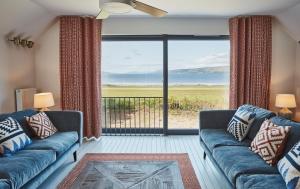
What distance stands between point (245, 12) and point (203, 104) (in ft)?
6.54

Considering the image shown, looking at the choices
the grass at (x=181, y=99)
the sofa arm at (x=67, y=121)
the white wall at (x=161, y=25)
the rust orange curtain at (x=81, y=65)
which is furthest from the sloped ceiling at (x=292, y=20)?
the sofa arm at (x=67, y=121)

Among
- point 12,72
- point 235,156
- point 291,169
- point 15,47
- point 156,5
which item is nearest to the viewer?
point 291,169

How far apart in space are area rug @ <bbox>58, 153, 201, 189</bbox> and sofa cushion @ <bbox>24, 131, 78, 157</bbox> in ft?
1.15

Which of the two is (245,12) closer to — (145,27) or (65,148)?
(145,27)

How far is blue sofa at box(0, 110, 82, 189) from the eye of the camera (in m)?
2.32

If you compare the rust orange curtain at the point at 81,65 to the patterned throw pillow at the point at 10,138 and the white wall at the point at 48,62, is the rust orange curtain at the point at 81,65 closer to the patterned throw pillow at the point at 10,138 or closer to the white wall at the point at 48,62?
the white wall at the point at 48,62

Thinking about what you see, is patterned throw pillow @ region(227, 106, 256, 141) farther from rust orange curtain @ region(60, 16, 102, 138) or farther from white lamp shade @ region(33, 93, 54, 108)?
white lamp shade @ region(33, 93, 54, 108)

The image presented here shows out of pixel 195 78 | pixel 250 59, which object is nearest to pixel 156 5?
pixel 195 78

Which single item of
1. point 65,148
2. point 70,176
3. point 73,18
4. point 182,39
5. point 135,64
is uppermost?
point 73,18

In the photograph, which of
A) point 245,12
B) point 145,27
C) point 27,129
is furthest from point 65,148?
point 245,12

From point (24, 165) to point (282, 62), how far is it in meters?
4.71

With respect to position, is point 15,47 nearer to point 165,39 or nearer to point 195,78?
point 165,39

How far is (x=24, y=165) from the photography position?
2473 mm

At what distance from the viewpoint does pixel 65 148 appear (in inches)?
131
